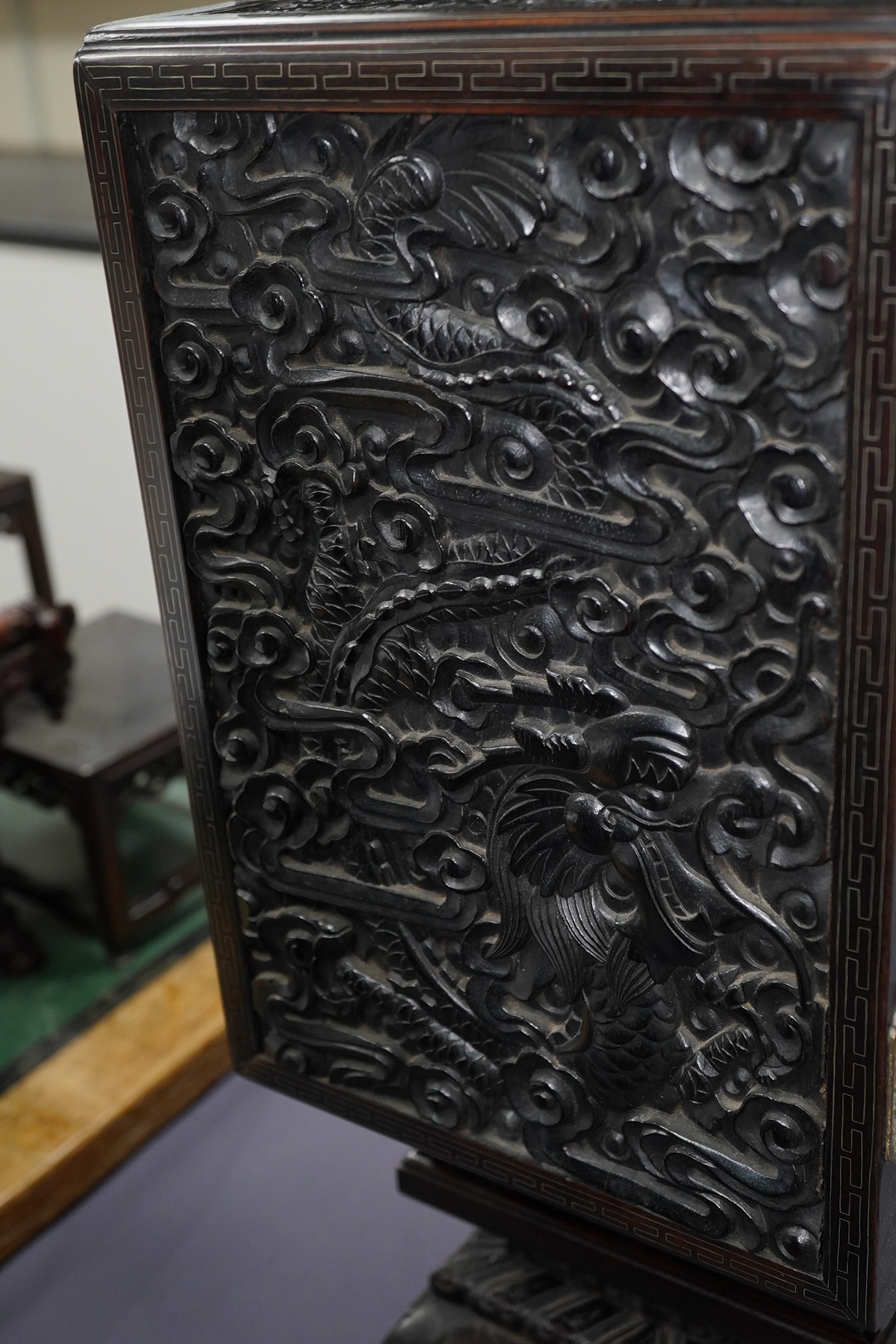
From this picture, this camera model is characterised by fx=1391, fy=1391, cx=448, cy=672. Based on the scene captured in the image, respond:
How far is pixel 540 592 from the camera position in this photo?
0.76 m

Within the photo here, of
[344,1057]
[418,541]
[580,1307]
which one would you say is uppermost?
[418,541]

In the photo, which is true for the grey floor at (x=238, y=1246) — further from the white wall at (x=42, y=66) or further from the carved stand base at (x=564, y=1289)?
the white wall at (x=42, y=66)

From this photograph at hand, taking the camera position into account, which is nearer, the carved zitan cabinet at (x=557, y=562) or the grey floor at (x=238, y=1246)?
the carved zitan cabinet at (x=557, y=562)

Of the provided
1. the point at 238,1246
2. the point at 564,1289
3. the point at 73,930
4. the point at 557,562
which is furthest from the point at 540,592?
the point at 73,930

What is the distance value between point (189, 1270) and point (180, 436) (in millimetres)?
991

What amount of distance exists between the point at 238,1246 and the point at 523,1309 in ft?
1.55

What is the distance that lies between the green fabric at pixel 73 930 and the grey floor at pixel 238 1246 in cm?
26

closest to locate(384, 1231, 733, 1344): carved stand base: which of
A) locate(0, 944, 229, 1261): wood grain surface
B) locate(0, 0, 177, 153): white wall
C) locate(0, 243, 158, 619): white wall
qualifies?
locate(0, 944, 229, 1261): wood grain surface

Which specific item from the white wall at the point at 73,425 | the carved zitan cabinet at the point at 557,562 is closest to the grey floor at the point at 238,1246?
the carved zitan cabinet at the point at 557,562

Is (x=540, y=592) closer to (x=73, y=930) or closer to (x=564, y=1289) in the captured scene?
(x=564, y=1289)

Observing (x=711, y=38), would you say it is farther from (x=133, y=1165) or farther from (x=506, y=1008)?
(x=133, y=1165)

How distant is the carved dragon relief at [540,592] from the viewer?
2.14ft

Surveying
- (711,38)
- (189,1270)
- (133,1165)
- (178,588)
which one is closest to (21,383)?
(133,1165)

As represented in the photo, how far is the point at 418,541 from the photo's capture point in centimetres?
80
